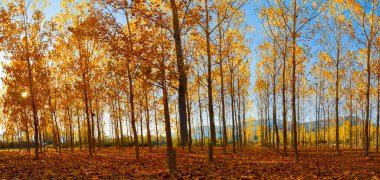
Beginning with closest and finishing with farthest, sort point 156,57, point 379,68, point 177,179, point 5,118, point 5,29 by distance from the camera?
point 177,179
point 156,57
point 5,29
point 379,68
point 5,118

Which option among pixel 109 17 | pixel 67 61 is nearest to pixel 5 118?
pixel 67 61

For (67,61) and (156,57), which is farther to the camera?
(67,61)

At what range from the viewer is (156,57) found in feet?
31.8

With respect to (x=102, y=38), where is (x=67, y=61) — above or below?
above

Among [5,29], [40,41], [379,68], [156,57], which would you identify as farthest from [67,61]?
[379,68]

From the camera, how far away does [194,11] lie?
9.99 m

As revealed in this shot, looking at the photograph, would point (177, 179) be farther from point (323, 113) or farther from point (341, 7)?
point (323, 113)

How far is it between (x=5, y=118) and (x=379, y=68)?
134 ft

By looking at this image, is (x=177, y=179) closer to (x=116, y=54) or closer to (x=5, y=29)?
(x=116, y=54)

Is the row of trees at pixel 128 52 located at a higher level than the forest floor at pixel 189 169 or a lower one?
higher

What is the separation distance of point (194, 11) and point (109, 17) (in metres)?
2.96

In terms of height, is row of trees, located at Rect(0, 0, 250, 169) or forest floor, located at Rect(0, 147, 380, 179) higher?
row of trees, located at Rect(0, 0, 250, 169)

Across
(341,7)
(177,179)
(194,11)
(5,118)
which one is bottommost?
(177,179)

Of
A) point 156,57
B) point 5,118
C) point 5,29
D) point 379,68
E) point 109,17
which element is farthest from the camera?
point 5,118
